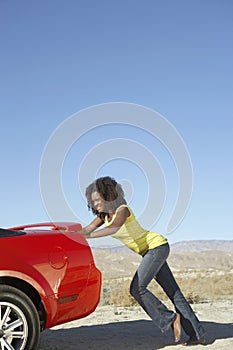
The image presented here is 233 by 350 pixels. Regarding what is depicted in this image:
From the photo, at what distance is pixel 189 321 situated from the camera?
636 cm

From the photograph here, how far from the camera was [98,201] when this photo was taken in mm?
6047

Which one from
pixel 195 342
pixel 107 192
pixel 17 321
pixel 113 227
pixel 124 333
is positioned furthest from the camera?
pixel 124 333

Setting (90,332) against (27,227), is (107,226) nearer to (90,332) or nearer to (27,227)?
(27,227)

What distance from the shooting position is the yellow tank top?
234 inches

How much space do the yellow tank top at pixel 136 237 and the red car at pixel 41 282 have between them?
43 cm

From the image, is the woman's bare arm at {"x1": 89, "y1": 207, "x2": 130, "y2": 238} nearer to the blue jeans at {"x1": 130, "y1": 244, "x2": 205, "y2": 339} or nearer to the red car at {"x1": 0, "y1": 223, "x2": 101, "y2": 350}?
the red car at {"x1": 0, "y1": 223, "x2": 101, "y2": 350}

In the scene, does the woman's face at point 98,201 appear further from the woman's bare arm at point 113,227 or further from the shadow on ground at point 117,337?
the shadow on ground at point 117,337

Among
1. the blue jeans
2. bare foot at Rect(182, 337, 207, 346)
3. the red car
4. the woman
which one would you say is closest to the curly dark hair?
the woman

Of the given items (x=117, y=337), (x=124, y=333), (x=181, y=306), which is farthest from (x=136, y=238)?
(x=124, y=333)

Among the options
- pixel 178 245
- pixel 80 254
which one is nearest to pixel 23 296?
pixel 80 254

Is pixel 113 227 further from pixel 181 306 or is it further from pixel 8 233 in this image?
pixel 181 306

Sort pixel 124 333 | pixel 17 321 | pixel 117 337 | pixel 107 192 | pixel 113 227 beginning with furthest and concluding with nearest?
pixel 124 333
pixel 117 337
pixel 107 192
pixel 113 227
pixel 17 321

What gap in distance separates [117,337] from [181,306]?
101cm

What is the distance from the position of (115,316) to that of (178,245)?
7009 cm
